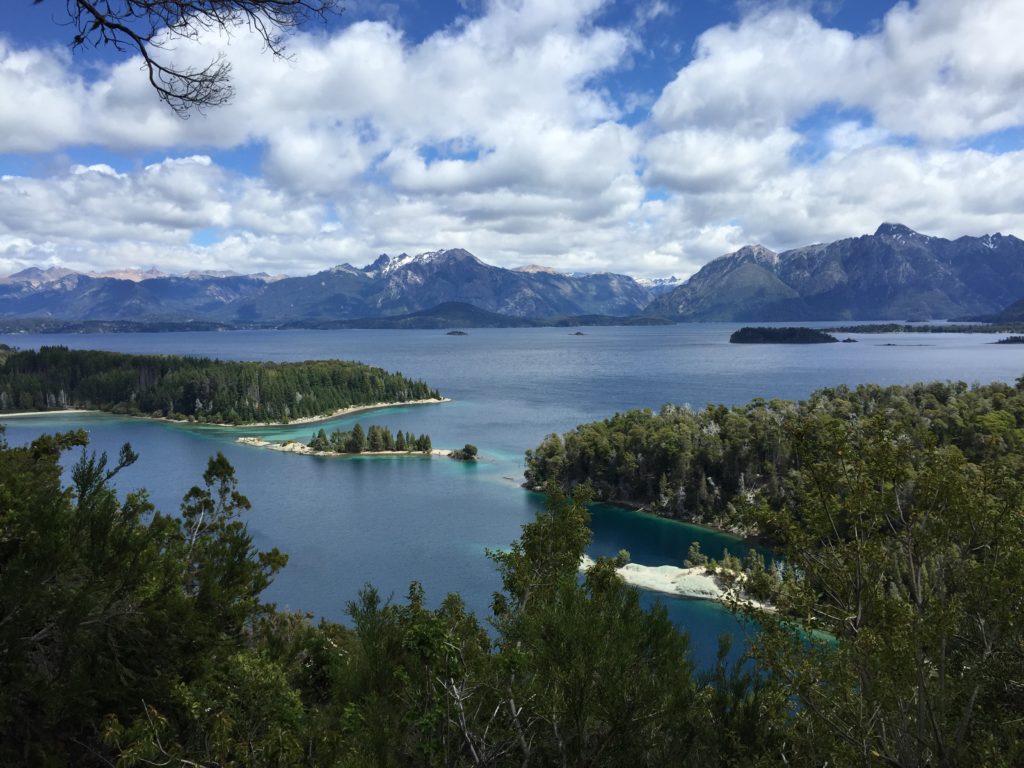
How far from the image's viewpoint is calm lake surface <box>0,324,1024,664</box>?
39.5 meters

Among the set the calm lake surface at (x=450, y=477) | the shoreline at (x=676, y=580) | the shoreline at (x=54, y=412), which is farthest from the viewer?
the shoreline at (x=54, y=412)

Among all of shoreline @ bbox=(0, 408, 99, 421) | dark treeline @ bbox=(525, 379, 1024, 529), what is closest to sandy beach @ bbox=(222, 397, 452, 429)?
shoreline @ bbox=(0, 408, 99, 421)

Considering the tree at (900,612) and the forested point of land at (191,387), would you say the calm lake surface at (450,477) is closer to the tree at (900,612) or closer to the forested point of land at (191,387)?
the tree at (900,612)

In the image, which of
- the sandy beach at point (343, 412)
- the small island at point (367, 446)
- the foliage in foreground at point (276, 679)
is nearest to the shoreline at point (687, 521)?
the small island at point (367, 446)

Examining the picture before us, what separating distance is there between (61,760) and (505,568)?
616 centimetres

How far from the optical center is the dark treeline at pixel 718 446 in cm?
5141

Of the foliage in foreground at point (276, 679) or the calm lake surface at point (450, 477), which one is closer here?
the foliage in foreground at point (276, 679)

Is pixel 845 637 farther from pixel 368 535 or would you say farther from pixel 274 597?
pixel 368 535

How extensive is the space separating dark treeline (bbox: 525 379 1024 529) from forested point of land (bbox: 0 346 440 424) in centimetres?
6086

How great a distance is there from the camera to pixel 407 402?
117m

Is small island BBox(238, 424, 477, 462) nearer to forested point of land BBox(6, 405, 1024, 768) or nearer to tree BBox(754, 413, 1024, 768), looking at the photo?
forested point of land BBox(6, 405, 1024, 768)

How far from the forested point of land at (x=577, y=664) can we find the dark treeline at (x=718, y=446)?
44.1 m

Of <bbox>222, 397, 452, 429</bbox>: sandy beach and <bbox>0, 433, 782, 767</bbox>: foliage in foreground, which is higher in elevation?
<bbox>0, 433, 782, 767</bbox>: foliage in foreground

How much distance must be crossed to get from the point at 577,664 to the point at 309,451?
78.1 metres
